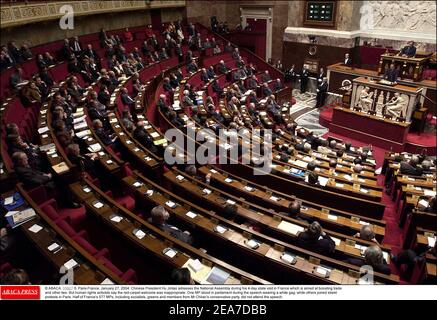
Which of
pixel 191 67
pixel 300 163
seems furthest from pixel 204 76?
pixel 300 163

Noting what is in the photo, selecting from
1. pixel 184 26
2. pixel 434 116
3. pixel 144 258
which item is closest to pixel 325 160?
pixel 144 258

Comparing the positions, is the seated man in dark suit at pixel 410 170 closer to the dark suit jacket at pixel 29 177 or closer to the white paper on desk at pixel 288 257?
the white paper on desk at pixel 288 257

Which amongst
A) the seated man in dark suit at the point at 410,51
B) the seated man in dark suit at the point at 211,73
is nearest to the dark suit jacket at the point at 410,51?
the seated man in dark suit at the point at 410,51

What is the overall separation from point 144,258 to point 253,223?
1.49m

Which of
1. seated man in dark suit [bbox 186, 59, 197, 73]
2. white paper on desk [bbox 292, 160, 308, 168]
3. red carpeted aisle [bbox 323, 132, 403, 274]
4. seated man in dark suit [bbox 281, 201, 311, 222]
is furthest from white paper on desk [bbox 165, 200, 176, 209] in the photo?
seated man in dark suit [bbox 186, 59, 197, 73]

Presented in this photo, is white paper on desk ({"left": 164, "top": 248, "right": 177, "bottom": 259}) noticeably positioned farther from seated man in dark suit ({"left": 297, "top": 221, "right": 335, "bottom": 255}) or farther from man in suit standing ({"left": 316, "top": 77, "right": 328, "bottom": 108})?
man in suit standing ({"left": 316, "top": 77, "right": 328, "bottom": 108})

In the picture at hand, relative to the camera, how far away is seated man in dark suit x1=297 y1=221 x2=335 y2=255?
12.6 ft

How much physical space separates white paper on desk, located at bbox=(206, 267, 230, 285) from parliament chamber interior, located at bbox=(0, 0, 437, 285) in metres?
0.02

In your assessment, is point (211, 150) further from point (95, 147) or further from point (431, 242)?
point (431, 242)

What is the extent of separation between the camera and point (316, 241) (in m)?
3.90

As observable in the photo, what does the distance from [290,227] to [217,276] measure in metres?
1.37

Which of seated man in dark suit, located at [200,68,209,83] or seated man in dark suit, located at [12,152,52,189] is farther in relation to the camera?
seated man in dark suit, located at [200,68,209,83]

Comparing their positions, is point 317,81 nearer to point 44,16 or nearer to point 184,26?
point 184,26

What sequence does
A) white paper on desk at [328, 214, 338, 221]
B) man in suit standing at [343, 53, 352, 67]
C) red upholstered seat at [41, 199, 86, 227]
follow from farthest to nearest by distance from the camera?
man in suit standing at [343, 53, 352, 67] → white paper on desk at [328, 214, 338, 221] → red upholstered seat at [41, 199, 86, 227]
